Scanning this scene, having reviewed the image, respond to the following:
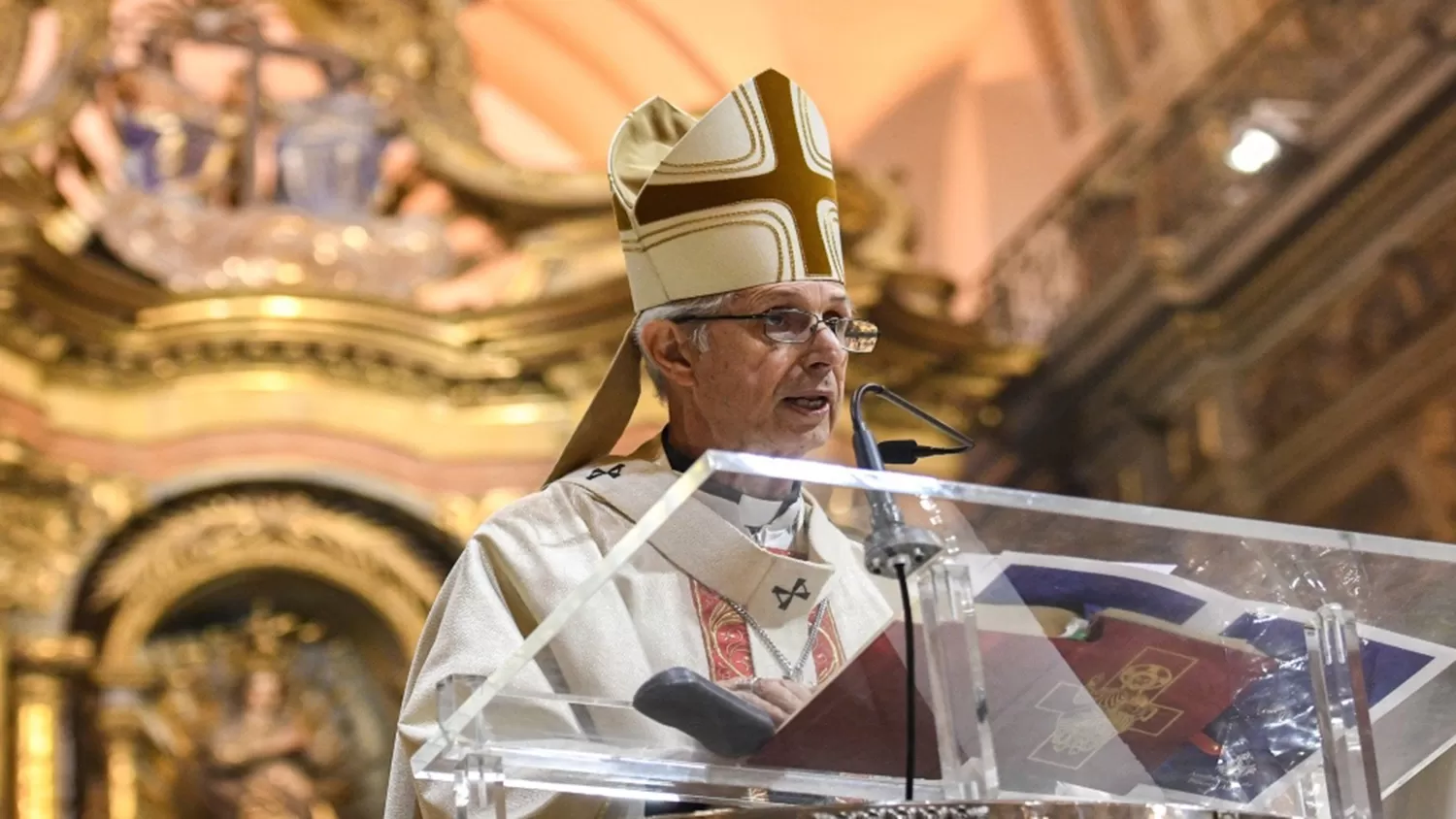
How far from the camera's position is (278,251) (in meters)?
7.75

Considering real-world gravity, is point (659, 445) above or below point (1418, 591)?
above

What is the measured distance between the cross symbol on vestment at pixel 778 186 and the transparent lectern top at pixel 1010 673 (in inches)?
22.7

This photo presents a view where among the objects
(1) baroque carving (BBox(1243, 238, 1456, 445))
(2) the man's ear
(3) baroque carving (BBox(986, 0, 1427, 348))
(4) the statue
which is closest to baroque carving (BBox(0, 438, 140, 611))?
(4) the statue

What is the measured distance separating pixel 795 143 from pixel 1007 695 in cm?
101

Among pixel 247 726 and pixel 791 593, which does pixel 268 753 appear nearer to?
pixel 247 726

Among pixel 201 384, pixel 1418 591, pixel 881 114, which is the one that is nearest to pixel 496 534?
pixel 1418 591

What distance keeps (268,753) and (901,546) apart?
5.79m

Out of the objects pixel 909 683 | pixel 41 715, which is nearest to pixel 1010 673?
pixel 909 683

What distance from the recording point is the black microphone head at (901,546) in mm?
1844

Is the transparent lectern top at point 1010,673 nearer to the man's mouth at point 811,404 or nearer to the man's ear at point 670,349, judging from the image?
the man's mouth at point 811,404

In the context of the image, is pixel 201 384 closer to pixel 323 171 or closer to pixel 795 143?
pixel 323 171

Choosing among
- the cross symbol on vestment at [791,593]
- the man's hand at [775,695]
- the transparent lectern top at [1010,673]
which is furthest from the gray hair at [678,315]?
the man's hand at [775,695]

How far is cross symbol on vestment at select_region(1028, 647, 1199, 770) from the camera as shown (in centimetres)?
194

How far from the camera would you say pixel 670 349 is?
2662mm
